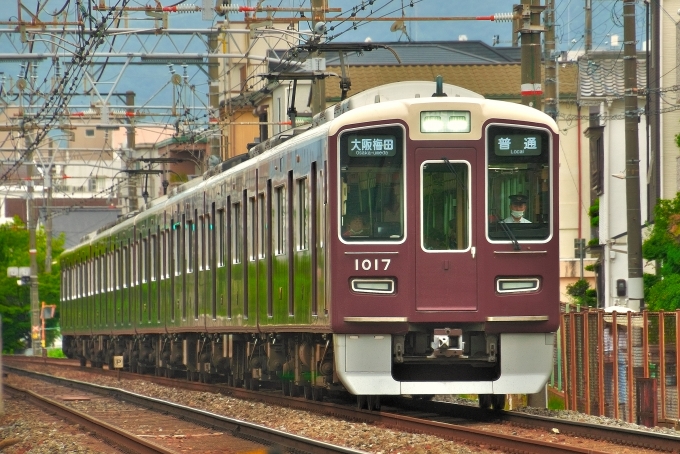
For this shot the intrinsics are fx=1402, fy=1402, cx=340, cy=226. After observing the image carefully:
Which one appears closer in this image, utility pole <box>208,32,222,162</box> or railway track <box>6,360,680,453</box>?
railway track <box>6,360,680,453</box>

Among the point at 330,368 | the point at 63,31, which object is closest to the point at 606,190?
the point at 63,31

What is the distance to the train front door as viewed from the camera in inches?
472

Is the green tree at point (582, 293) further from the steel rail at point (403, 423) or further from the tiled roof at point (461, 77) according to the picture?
the steel rail at point (403, 423)

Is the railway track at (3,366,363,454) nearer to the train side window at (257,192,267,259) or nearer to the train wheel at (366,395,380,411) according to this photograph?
the train wheel at (366,395,380,411)

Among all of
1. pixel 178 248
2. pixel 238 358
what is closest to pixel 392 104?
pixel 238 358

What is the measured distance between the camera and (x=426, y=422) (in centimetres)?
1124

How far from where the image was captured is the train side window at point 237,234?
666 inches

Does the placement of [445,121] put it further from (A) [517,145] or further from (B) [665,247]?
(B) [665,247]

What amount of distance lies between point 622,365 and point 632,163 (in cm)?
493

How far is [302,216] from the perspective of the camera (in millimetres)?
13633

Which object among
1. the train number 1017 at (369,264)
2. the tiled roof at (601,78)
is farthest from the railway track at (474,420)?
the tiled roof at (601,78)

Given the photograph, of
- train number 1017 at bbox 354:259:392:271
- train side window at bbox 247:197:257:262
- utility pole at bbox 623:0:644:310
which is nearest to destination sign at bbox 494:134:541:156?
train number 1017 at bbox 354:259:392:271

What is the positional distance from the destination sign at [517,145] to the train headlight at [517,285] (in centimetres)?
110

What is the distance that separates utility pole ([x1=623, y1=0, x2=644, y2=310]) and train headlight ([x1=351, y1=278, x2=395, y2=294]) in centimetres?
686
